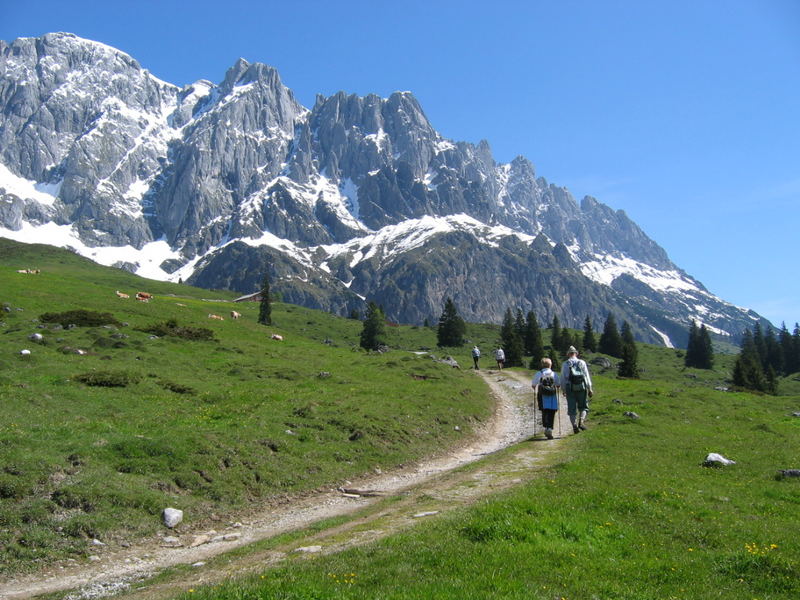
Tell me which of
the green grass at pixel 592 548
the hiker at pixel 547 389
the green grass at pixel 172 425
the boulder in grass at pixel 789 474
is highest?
the hiker at pixel 547 389

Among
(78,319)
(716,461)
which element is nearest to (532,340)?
(78,319)

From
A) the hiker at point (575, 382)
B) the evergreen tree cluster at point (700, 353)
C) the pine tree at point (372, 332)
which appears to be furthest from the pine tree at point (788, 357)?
the hiker at point (575, 382)

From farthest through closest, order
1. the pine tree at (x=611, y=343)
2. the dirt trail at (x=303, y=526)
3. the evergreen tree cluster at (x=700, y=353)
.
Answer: the evergreen tree cluster at (x=700, y=353), the pine tree at (x=611, y=343), the dirt trail at (x=303, y=526)

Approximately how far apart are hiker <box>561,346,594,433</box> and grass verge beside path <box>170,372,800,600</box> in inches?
231

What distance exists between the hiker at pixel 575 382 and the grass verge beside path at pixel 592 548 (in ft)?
19.3

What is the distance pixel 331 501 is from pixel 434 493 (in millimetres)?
3567

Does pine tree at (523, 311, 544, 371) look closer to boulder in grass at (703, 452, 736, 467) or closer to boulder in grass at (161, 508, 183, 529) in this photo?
boulder in grass at (703, 452, 736, 467)

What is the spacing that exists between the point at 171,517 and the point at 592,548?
35.6ft

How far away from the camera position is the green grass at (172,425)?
559 inches

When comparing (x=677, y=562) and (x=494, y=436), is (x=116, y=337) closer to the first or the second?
(x=494, y=436)

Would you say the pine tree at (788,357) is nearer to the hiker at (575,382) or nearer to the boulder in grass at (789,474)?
the hiker at (575,382)

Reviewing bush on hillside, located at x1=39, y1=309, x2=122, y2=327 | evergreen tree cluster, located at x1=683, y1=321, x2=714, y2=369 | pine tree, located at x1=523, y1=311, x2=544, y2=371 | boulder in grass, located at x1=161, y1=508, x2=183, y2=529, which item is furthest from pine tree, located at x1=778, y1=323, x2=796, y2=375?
boulder in grass, located at x1=161, y1=508, x2=183, y2=529

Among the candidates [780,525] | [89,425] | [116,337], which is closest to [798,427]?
[780,525]

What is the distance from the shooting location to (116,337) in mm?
40812
